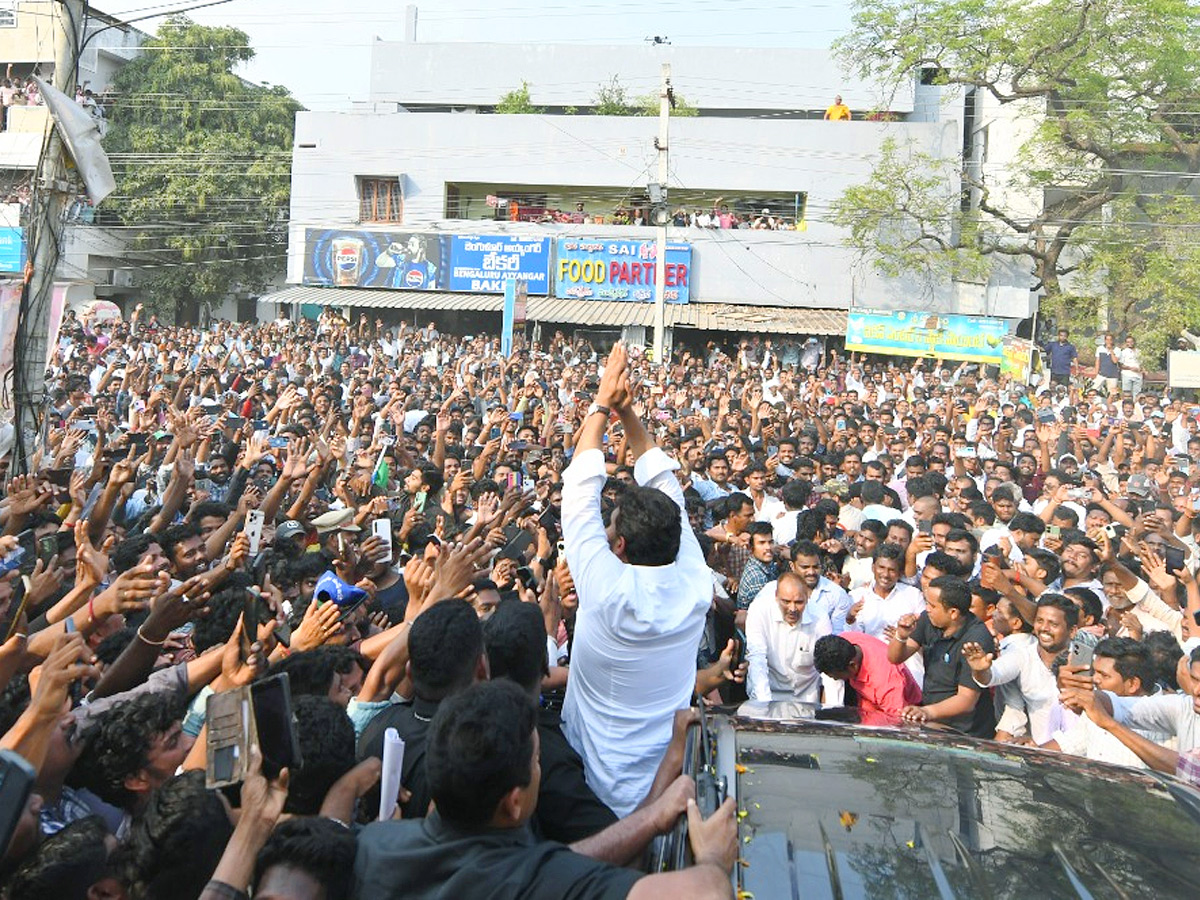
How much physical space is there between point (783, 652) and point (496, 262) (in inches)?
1078

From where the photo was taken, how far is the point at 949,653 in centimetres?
546

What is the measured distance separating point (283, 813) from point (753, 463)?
7.93m

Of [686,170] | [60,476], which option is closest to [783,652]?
[60,476]

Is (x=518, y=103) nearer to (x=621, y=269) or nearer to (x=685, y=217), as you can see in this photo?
(x=685, y=217)

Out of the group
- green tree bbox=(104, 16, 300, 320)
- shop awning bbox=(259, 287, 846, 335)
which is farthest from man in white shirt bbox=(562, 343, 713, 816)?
green tree bbox=(104, 16, 300, 320)

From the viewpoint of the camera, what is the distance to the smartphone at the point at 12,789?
2.24 m

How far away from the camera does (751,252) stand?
3150cm

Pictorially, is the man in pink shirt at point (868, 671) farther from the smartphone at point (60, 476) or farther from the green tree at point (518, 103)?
the green tree at point (518, 103)

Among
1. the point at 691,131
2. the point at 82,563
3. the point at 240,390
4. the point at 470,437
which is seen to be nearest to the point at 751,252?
the point at 691,131

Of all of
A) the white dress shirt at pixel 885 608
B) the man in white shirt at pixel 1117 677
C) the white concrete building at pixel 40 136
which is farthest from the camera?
the white concrete building at pixel 40 136

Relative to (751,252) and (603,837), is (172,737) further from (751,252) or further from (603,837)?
(751,252)

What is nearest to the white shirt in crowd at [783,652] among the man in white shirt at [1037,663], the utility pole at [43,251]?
the man in white shirt at [1037,663]

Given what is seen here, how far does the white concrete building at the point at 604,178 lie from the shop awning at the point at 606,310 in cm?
7

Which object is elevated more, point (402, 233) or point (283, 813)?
point (402, 233)
